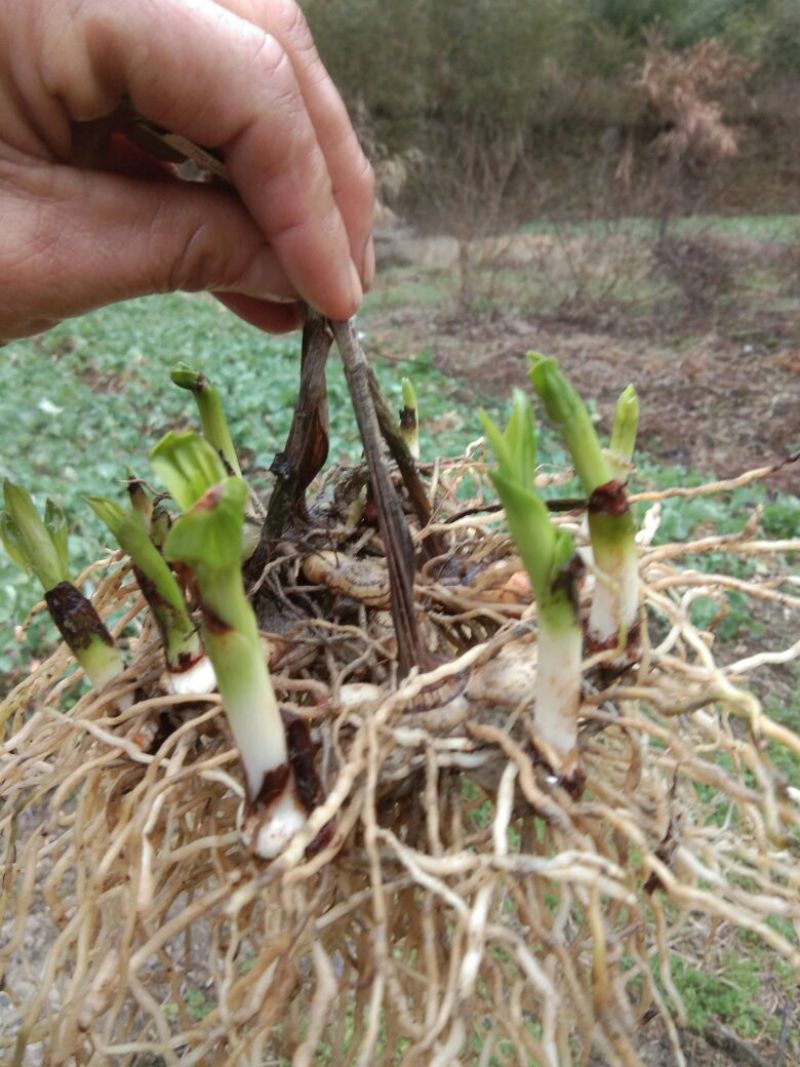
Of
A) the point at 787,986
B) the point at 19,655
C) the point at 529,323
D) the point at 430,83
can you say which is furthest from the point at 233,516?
the point at 430,83

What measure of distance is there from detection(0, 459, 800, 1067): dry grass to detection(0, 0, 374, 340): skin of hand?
0.34 m

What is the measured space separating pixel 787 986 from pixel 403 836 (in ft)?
3.21

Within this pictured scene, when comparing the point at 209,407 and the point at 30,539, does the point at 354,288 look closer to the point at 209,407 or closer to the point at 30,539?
the point at 209,407

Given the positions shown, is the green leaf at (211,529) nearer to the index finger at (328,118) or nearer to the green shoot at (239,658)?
the green shoot at (239,658)

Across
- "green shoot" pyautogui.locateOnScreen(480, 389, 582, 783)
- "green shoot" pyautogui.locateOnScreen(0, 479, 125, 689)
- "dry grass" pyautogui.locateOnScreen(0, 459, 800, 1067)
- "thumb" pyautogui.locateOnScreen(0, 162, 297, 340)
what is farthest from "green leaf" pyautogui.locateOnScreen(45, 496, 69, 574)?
"green shoot" pyautogui.locateOnScreen(480, 389, 582, 783)

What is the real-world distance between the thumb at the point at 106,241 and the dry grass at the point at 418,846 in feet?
1.15

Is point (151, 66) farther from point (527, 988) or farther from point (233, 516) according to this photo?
point (527, 988)

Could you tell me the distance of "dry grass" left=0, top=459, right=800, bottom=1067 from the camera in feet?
1.73

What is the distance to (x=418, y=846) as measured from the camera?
0.65 metres

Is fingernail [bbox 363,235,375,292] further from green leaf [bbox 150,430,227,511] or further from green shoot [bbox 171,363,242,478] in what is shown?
green leaf [bbox 150,430,227,511]

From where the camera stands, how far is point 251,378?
4.11 m

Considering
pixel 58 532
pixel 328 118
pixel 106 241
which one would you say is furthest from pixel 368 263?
pixel 58 532

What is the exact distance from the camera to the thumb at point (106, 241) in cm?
79

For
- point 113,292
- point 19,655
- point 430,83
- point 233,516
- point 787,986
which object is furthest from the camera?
point 430,83
